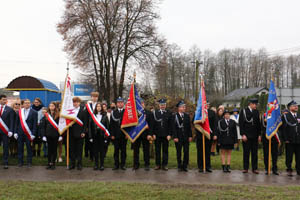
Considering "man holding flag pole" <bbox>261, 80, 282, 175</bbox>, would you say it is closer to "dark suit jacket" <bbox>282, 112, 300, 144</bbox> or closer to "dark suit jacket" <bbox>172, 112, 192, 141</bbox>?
"dark suit jacket" <bbox>282, 112, 300, 144</bbox>

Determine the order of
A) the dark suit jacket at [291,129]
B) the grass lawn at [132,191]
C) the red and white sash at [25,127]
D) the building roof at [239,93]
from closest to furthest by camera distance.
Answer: the grass lawn at [132,191]
the dark suit jacket at [291,129]
the red and white sash at [25,127]
the building roof at [239,93]

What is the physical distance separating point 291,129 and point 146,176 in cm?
440

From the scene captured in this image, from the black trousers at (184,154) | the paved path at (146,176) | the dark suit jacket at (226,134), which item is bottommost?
the paved path at (146,176)

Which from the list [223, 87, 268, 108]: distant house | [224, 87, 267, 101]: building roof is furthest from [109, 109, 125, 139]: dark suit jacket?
[224, 87, 267, 101]: building roof

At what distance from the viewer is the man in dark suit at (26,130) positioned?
8945mm

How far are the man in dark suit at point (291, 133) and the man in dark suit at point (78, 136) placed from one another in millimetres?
6004

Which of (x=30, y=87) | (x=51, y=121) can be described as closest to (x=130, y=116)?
(x=51, y=121)

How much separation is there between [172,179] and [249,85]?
61662 millimetres

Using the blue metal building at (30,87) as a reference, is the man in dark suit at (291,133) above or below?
below

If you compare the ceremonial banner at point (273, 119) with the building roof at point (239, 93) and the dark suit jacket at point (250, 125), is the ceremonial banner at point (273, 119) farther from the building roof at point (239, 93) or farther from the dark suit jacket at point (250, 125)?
the building roof at point (239, 93)

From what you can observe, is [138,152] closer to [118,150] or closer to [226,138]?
[118,150]

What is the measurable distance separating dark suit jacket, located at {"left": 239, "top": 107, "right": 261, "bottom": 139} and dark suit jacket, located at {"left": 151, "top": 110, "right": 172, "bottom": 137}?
217 centimetres

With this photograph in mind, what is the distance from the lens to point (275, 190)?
21.1 ft

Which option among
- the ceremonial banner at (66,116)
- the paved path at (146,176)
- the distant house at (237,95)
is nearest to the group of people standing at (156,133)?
the ceremonial banner at (66,116)
